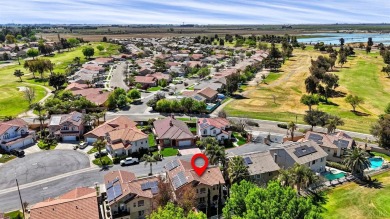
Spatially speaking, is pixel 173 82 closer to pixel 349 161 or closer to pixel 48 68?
pixel 48 68

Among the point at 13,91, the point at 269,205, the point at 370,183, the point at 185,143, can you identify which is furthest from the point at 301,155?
the point at 13,91

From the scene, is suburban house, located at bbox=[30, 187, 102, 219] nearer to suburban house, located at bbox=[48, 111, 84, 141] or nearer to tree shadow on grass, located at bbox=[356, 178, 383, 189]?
suburban house, located at bbox=[48, 111, 84, 141]

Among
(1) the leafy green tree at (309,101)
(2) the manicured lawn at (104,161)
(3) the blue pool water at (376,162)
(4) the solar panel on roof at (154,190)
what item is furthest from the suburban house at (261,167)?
(1) the leafy green tree at (309,101)

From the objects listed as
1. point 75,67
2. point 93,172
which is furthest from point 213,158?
point 75,67

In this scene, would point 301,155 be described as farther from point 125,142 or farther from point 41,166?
point 41,166

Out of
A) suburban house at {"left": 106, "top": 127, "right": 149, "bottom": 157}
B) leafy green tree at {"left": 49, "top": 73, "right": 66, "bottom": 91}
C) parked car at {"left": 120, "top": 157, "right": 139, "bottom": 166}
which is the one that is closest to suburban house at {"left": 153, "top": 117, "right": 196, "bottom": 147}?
suburban house at {"left": 106, "top": 127, "right": 149, "bottom": 157}

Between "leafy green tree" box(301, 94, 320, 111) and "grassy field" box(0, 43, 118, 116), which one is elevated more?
"leafy green tree" box(301, 94, 320, 111)

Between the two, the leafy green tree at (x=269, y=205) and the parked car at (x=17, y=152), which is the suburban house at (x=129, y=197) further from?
the parked car at (x=17, y=152)
